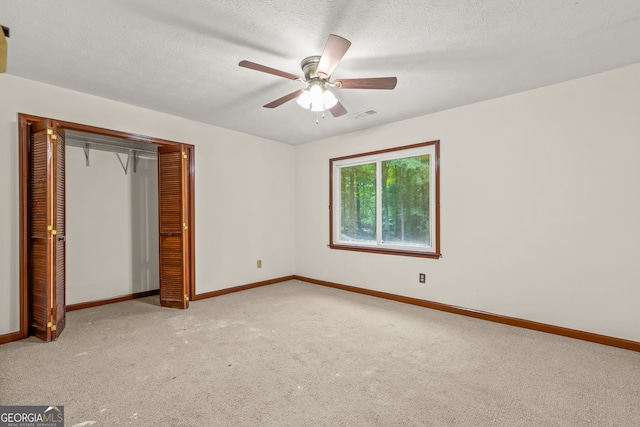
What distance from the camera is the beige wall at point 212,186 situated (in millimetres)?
2789

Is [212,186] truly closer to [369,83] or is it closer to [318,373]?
[369,83]

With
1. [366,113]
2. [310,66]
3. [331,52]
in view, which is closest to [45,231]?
[310,66]

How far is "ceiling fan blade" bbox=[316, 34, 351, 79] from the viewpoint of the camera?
1.81 meters

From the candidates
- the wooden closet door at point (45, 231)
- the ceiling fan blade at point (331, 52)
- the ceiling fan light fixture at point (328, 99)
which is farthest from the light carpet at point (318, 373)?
the ceiling fan blade at point (331, 52)

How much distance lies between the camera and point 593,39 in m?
2.20

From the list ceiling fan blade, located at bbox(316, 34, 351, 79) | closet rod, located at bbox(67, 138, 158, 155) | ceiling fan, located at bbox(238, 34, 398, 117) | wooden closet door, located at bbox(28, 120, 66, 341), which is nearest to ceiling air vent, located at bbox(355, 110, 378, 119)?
ceiling fan, located at bbox(238, 34, 398, 117)

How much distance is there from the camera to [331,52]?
6.40ft

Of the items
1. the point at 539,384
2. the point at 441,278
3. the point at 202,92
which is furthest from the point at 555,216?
the point at 202,92

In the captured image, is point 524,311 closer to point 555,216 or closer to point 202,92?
point 555,216

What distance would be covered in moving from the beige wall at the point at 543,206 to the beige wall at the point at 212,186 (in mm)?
2063

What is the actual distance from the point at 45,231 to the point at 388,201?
3.76 m

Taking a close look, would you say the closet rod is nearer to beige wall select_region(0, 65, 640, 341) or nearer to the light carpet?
beige wall select_region(0, 65, 640, 341)

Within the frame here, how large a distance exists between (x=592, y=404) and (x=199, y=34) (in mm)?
3464

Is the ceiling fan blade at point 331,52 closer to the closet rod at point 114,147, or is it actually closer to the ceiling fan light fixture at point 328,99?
the ceiling fan light fixture at point 328,99
